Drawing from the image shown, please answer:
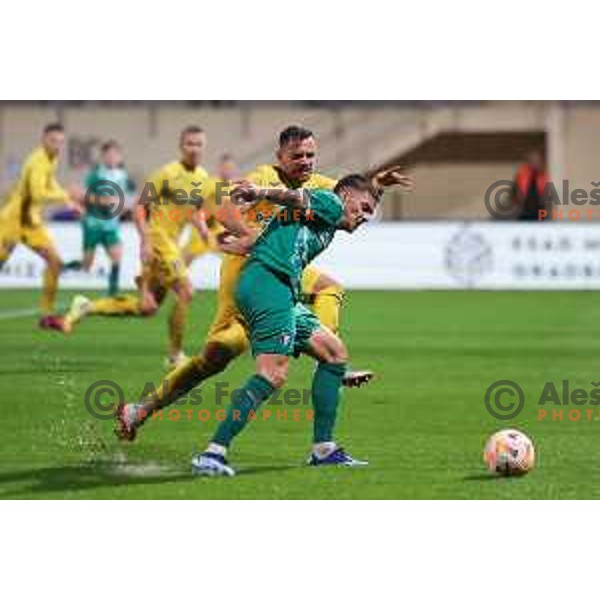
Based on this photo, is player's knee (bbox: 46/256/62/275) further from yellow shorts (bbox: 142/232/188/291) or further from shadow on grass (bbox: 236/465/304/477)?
shadow on grass (bbox: 236/465/304/477)

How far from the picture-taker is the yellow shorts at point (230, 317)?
9531 millimetres

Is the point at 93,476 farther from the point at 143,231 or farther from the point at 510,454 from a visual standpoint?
the point at 143,231

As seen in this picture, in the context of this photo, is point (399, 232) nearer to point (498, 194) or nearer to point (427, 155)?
point (498, 194)

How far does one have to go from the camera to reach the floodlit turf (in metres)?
9.20

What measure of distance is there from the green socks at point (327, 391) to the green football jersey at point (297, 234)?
464 mm

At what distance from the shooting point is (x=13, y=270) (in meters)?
24.6

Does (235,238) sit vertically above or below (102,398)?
above

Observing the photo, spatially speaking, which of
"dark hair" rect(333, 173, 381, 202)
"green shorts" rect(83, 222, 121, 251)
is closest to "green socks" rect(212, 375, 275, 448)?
"dark hair" rect(333, 173, 381, 202)

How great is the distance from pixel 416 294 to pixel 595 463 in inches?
562

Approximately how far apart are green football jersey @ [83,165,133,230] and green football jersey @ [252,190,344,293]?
11765 millimetres

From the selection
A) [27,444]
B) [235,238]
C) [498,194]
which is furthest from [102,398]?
[498,194]

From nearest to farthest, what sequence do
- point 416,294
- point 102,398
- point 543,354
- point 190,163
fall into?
point 102,398 → point 190,163 → point 543,354 → point 416,294

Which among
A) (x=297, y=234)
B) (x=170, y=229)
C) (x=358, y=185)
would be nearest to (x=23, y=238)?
(x=170, y=229)

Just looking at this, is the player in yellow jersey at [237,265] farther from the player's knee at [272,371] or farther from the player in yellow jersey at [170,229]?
the player in yellow jersey at [170,229]
